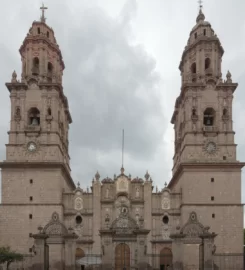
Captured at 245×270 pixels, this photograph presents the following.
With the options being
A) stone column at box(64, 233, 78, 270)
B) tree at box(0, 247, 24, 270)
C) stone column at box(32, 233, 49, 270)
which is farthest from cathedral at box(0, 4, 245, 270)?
stone column at box(32, 233, 49, 270)

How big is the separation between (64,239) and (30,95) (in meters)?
21.4

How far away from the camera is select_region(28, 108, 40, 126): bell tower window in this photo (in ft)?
193

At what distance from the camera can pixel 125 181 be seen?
5881 cm

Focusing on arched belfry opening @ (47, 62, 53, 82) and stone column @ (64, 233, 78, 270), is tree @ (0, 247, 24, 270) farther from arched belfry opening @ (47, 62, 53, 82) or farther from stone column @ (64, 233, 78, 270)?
arched belfry opening @ (47, 62, 53, 82)

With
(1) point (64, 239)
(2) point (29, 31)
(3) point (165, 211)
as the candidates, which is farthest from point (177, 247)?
(2) point (29, 31)

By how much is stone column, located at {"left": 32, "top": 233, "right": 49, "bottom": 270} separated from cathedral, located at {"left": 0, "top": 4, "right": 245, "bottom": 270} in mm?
12717

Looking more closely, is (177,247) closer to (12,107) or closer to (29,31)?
(12,107)

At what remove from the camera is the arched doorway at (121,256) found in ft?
172

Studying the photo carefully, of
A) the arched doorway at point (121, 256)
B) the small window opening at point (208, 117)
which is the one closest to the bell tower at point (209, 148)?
the small window opening at point (208, 117)

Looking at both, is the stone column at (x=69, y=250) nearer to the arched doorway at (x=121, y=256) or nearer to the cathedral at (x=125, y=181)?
the arched doorway at (x=121, y=256)

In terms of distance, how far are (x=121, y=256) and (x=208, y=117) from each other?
694 inches

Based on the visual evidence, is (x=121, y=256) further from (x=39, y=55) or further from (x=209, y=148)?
(x=39, y=55)

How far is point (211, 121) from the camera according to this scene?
59.2 meters

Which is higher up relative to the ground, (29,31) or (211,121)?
(29,31)
